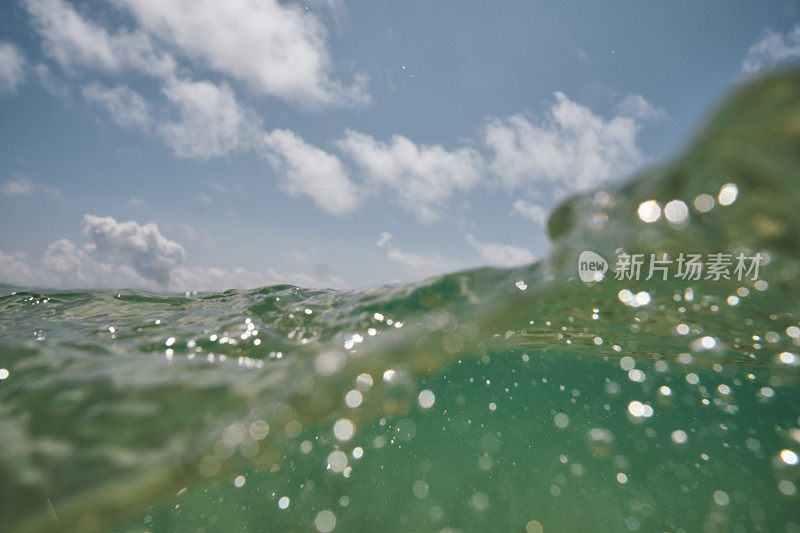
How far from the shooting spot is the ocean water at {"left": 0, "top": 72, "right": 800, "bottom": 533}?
3152 mm

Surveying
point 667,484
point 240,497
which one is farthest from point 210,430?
point 667,484

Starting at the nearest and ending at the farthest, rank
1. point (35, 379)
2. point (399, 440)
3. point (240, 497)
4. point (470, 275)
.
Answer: point (35, 379) → point (470, 275) → point (240, 497) → point (399, 440)

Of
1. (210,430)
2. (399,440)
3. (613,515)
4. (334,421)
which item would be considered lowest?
(613,515)

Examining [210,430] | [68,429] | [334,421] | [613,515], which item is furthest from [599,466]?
[68,429]

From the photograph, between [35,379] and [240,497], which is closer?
[35,379]

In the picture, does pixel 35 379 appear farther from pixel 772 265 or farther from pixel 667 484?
pixel 667 484

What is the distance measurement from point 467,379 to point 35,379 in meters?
10.8

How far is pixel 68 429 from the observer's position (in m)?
3.20

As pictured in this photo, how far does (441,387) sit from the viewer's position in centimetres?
1030

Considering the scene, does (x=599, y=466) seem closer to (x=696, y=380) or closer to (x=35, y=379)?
(x=696, y=380)

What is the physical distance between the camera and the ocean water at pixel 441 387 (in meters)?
3.15

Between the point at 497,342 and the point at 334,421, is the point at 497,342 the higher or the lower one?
the higher one

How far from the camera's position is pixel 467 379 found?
11945mm

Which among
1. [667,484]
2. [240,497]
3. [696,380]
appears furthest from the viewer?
[696,380]
